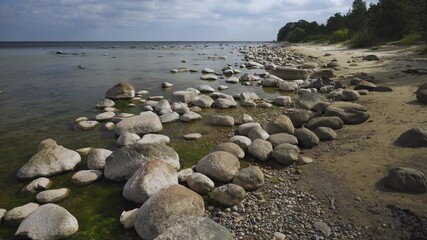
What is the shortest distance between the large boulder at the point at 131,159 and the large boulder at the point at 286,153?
2262 millimetres

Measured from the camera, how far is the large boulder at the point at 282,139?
8.45 m

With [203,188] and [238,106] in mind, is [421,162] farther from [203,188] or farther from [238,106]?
[238,106]

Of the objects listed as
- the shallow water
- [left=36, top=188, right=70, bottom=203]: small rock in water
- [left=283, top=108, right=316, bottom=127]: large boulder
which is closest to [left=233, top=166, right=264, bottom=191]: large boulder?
the shallow water

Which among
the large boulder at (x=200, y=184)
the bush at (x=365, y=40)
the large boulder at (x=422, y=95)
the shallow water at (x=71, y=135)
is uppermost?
the bush at (x=365, y=40)

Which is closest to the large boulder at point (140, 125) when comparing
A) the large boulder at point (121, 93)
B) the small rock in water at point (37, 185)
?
the small rock in water at point (37, 185)

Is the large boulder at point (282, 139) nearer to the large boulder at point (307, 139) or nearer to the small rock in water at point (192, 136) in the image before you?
the large boulder at point (307, 139)

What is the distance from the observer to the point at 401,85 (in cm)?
1478

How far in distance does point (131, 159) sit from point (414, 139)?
6.22m

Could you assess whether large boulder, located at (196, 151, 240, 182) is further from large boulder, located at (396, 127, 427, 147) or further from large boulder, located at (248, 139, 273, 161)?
large boulder, located at (396, 127, 427, 147)

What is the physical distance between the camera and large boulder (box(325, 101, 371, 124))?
10141 millimetres

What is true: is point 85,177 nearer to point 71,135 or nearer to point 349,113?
point 71,135

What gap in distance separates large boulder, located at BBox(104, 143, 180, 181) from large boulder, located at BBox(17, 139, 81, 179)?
3.44 feet

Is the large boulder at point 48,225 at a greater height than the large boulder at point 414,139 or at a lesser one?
lesser

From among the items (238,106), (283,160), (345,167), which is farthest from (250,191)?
(238,106)
